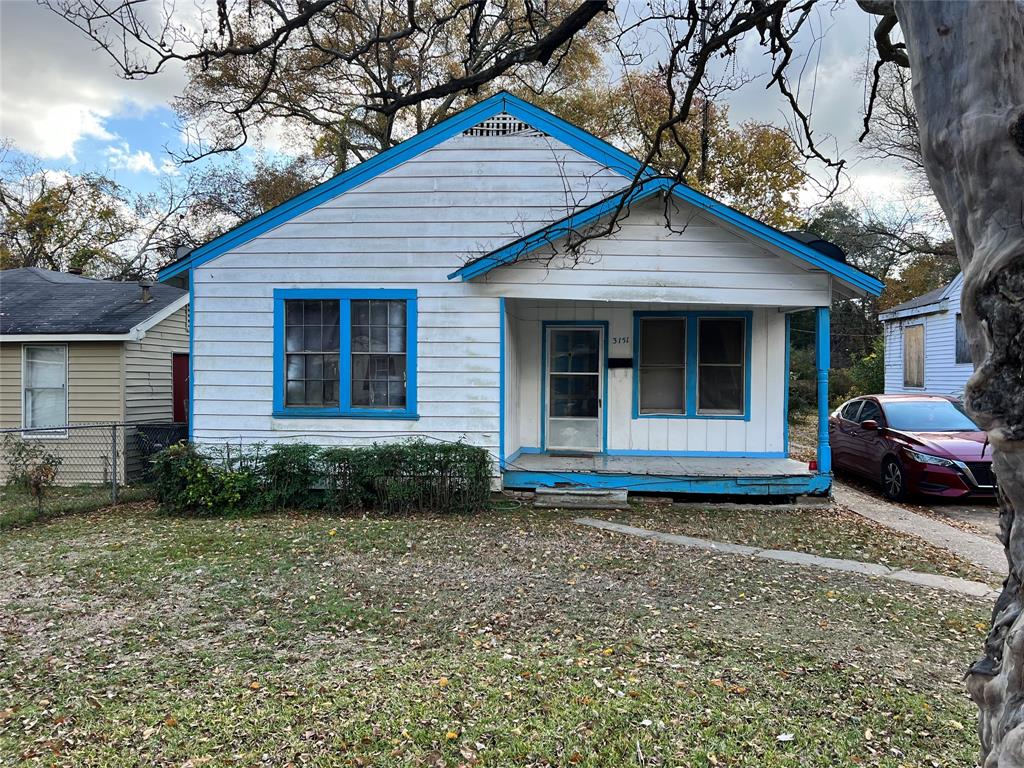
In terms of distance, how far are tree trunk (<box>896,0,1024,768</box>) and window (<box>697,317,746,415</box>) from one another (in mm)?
8234

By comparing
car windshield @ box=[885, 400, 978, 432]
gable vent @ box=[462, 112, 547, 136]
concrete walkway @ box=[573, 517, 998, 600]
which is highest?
gable vent @ box=[462, 112, 547, 136]

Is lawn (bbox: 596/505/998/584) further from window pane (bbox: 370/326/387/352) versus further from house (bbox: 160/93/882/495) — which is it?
window pane (bbox: 370/326/387/352)

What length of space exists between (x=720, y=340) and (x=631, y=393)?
5.35 feet

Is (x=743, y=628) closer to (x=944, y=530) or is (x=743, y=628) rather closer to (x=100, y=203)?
(x=944, y=530)

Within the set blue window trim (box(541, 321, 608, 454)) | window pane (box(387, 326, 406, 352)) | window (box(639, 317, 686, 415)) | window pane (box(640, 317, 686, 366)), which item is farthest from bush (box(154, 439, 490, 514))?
window pane (box(640, 317, 686, 366))

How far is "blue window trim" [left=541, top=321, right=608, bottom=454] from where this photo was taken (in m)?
10.2

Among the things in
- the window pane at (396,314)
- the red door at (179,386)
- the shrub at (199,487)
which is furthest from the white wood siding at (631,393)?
the red door at (179,386)

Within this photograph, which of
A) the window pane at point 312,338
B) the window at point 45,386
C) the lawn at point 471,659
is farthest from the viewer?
the window at point 45,386

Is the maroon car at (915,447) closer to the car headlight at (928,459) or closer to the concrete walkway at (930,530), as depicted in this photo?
the car headlight at (928,459)

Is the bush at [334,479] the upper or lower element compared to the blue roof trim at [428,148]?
lower

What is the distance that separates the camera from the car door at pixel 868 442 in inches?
397

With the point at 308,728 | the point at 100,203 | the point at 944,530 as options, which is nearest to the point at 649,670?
the point at 308,728

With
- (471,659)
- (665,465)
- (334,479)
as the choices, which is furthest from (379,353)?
(471,659)

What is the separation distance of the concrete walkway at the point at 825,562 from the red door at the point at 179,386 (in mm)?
10540
